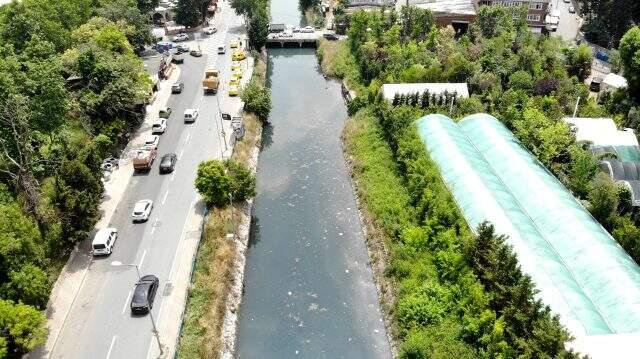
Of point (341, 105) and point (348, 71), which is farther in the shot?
point (348, 71)

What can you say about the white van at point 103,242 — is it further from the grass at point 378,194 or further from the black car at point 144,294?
the grass at point 378,194

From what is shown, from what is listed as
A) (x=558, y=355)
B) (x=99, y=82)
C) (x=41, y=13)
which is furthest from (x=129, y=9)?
(x=558, y=355)

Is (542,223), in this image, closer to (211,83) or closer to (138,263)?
(138,263)

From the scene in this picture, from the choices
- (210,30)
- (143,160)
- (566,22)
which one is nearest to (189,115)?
(143,160)

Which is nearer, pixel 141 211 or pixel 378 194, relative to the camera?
pixel 141 211

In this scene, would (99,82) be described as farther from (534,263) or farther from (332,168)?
(534,263)
